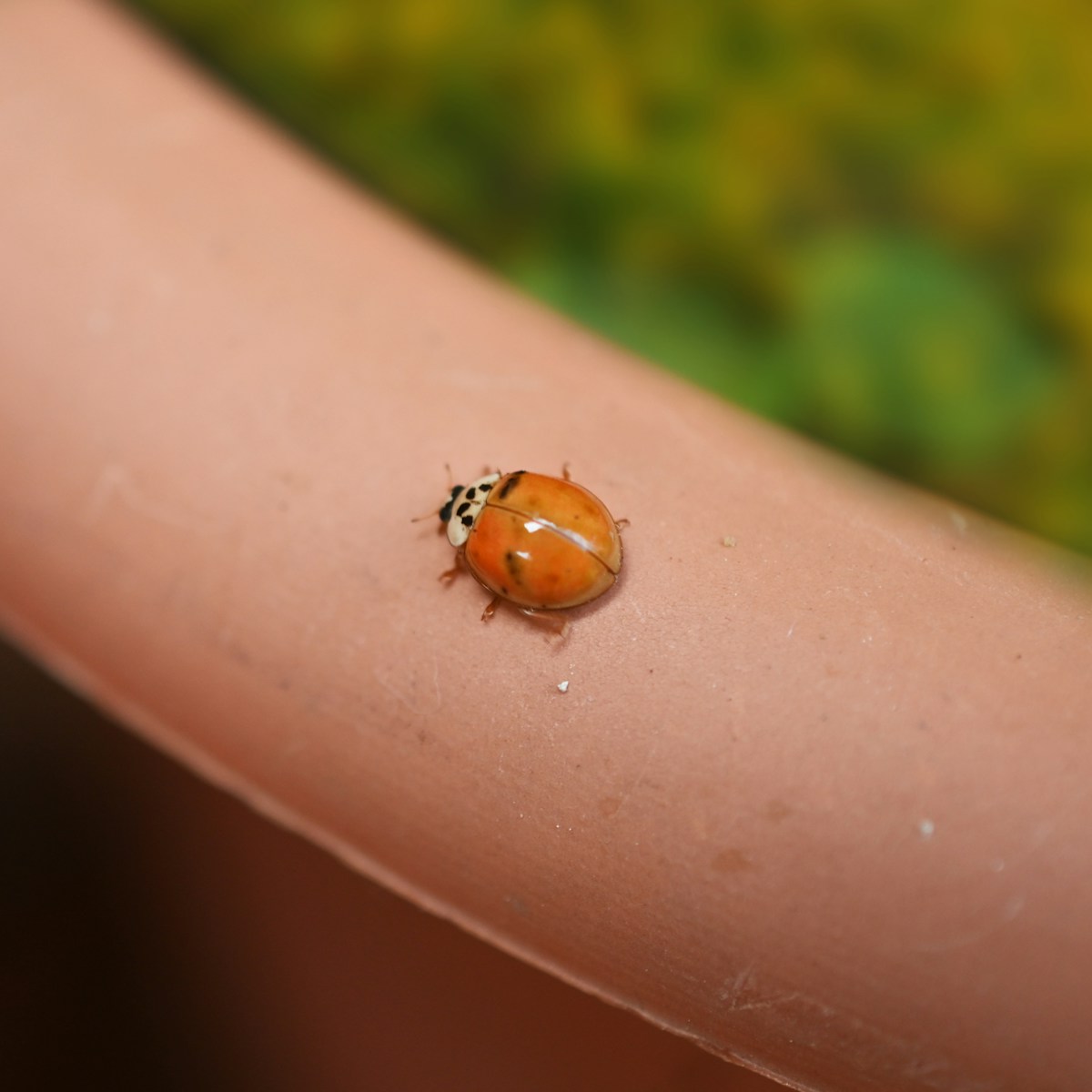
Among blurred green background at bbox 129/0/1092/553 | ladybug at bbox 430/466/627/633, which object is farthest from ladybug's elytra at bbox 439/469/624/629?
blurred green background at bbox 129/0/1092/553

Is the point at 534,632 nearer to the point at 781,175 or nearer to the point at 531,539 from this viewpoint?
the point at 531,539

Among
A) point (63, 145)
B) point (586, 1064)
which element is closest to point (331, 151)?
point (63, 145)

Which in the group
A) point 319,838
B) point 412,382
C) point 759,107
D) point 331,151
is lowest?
point 319,838

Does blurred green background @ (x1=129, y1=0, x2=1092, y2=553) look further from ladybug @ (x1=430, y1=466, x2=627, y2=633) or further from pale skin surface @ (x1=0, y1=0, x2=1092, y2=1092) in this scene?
ladybug @ (x1=430, y1=466, x2=627, y2=633)

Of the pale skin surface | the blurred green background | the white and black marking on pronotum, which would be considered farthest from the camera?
the blurred green background

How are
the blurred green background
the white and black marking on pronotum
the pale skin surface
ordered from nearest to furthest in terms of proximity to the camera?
the pale skin surface, the white and black marking on pronotum, the blurred green background

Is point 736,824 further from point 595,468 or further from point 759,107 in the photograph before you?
point 759,107

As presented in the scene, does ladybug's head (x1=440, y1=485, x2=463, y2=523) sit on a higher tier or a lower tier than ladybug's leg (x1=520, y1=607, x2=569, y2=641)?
higher
